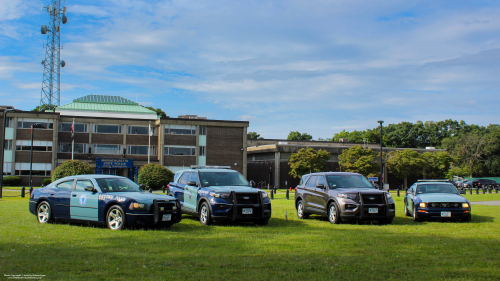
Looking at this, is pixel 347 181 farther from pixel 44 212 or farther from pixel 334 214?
pixel 44 212

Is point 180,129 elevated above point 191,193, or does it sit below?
above

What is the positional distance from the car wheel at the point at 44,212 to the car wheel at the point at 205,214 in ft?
14.6

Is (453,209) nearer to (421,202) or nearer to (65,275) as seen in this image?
(421,202)

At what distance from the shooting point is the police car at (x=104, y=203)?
1136 cm

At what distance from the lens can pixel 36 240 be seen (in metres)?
9.55

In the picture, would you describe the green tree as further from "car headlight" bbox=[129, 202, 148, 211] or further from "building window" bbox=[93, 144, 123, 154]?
"car headlight" bbox=[129, 202, 148, 211]

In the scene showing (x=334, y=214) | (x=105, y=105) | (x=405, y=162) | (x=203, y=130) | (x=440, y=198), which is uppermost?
(x=105, y=105)

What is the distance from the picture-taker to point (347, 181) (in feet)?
50.2

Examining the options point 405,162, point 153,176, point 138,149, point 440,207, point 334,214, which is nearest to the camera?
point 334,214

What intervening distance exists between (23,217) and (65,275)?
953 cm

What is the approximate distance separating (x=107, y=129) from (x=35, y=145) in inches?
349

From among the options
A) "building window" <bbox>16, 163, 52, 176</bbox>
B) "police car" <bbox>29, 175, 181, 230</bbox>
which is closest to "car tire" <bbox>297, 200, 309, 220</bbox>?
"police car" <bbox>29, 175, 181, 230</bbox>

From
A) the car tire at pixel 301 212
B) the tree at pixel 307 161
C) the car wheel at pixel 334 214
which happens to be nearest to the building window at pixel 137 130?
the tree at pixel 307 161

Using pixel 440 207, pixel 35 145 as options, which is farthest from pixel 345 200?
pixel 35 145
